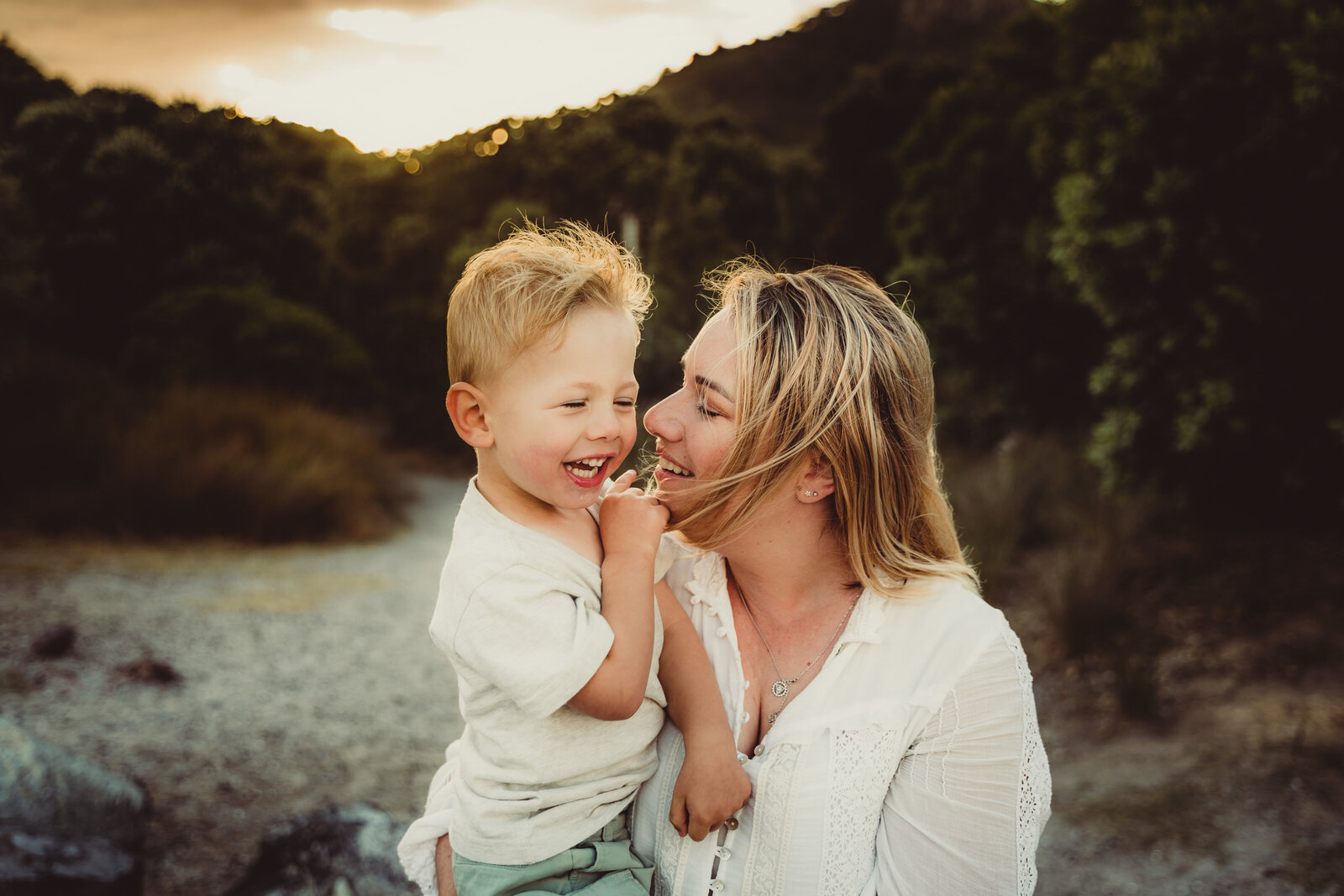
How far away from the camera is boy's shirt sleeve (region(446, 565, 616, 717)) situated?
1552 millimetres

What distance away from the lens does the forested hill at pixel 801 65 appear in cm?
2420

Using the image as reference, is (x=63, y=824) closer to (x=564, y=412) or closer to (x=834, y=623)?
(x=564, y=412)

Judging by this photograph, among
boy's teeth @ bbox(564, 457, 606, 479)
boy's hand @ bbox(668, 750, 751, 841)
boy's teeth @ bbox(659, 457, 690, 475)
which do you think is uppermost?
boy's teeth @ bbox(564, 457, 606, 479)

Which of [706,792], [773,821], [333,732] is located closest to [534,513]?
[706,792]

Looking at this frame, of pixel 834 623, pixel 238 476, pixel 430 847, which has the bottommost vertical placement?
pixel 238 476

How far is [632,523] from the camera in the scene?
1826 millimetres

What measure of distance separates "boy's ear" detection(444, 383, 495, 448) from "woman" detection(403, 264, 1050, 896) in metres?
0.43

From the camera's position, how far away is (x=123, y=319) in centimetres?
995

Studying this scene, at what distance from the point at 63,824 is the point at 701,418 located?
2939 millimetres

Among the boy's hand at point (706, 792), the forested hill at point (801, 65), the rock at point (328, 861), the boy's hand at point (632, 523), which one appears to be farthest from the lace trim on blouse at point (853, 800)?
the forested hill at point (801, 65)

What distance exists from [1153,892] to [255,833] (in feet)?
13.3

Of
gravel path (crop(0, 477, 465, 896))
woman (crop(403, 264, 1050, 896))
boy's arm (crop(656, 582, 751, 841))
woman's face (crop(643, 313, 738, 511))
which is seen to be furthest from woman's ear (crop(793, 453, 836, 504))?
gravel path (crop(0, 477, 465, 896))

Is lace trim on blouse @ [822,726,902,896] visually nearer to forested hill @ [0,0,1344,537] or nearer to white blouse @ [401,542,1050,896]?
white blouse @ [401,542,1050,896]

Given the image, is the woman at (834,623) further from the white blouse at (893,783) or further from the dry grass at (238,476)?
the dry grass at (238,476)
